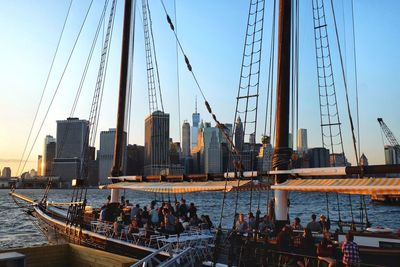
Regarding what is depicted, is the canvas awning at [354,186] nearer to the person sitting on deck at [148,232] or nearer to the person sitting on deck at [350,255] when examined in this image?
the person sitting on deck at [350,255]

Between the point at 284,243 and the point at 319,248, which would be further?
the point at 284,243

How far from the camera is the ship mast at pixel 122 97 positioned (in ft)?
77.1

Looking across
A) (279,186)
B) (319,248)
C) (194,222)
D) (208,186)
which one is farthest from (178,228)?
(319,248)

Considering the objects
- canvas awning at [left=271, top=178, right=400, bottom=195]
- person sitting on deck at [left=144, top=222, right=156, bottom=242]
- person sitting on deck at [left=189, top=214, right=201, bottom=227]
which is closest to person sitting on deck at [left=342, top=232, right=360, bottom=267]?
canvas awning at [left=271, top=178, right=400, bottom=195]

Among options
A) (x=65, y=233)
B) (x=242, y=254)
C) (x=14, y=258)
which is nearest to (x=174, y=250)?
(x=242, y=254)

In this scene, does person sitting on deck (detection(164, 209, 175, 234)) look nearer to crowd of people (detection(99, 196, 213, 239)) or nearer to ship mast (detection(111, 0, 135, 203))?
crowd of people (detection(99, 196, 213, 239))

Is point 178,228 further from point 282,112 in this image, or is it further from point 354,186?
point 354,186

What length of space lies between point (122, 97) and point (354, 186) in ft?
54.2

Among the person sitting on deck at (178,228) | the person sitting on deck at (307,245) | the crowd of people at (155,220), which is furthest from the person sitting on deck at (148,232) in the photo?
the person sitting on deck at (307,245)

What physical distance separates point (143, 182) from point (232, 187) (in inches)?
302

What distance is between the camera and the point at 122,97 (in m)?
24.2

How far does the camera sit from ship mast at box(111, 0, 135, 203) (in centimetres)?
2350

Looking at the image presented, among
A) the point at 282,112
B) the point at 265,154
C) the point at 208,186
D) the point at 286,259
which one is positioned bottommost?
the point at 286,259

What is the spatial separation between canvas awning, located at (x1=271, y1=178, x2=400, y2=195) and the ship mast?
42.6 ft
